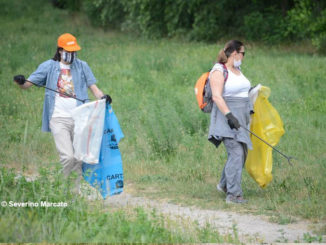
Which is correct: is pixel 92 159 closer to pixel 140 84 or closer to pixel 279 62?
pixel 140 84

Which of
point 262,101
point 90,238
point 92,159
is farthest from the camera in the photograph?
point 262,101

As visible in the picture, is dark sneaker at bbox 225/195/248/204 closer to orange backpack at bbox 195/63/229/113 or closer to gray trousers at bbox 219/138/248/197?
gray trousers at bbox 219/138/248/197

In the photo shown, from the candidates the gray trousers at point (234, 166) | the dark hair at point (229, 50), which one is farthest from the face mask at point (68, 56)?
the gray trousers at point (234, 166)

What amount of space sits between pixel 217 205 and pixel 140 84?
295 inches

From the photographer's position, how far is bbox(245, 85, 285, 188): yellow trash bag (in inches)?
285

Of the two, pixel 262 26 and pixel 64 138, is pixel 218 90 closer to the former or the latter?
pixel 64 138

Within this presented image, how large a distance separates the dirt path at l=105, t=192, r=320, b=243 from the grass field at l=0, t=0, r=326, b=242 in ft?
0.63

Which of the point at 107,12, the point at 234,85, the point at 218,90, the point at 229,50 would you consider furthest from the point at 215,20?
the point at 218,90

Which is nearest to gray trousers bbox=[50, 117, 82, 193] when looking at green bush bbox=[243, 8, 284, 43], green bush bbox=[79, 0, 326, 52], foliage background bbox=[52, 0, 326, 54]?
foliage background bbox=[52, 0, 326, 54]

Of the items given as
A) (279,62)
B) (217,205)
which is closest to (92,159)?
(217,205)

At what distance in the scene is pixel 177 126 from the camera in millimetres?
9898

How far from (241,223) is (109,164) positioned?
65.0 inches

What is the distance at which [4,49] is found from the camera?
18.6 meters

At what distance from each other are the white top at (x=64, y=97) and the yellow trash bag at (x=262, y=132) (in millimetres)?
2163
